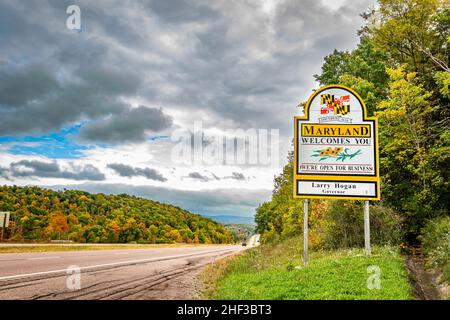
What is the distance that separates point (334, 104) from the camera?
11125 mm

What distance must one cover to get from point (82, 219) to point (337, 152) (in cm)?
5756

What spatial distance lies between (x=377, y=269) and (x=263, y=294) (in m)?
3.25

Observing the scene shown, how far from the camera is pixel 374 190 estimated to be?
10578mm

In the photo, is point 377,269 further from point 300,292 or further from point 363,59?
point 363,59

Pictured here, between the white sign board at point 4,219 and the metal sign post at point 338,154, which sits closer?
the metal sign post at point 338,154

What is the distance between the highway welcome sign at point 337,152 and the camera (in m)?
10.7

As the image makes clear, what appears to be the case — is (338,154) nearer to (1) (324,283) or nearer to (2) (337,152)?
(2) (337,152)

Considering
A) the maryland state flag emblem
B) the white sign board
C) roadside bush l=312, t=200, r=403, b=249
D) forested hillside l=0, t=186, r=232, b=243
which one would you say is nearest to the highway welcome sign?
the maryland state flag emblem

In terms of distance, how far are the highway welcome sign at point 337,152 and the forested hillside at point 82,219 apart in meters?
37.5

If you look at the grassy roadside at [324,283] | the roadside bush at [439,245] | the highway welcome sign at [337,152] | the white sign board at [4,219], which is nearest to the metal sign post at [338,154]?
the highway welcome sign at [337,152]

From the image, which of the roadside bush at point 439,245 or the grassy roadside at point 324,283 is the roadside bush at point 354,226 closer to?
the roadside bush at point 439,245

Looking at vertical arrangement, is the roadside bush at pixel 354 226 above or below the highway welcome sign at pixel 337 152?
below

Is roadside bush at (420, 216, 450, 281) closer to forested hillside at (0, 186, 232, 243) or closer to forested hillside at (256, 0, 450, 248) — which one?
forested hillside at (256, 0, 450, 248)

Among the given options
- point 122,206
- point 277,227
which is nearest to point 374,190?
point 277,227
